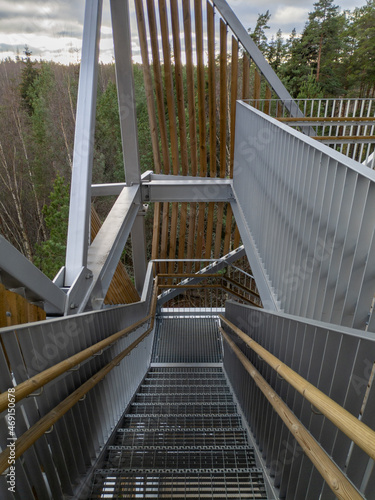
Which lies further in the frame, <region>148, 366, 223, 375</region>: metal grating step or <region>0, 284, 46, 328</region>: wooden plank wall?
<region>148, 366, 223, 375</region>: metal grating step

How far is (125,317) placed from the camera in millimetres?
4070

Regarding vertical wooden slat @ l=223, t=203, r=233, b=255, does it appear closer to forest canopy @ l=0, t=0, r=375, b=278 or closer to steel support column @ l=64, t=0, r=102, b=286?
steel support column @ l=64, t=0, r=102, b=286

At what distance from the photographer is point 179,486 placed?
2.36 meters

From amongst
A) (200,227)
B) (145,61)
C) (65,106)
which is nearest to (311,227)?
(145,61)

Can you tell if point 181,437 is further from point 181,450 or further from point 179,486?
point 179,486

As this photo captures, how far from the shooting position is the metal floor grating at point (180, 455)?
234 centimetres

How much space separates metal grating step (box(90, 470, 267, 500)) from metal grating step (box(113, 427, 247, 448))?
60cm

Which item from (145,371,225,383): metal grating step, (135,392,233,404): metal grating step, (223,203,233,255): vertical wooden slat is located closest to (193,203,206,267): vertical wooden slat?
(223,203,233,255): vertical wooden slat

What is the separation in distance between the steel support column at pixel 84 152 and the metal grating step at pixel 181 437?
1.55 meters

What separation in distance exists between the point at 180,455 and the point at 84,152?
3245 mm

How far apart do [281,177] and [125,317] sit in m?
2.22

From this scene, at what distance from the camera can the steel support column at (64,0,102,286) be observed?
3943 mm

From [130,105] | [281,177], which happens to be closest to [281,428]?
[281,177]

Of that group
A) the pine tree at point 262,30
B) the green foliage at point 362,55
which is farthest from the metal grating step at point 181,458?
the pine tree at point 262,30
